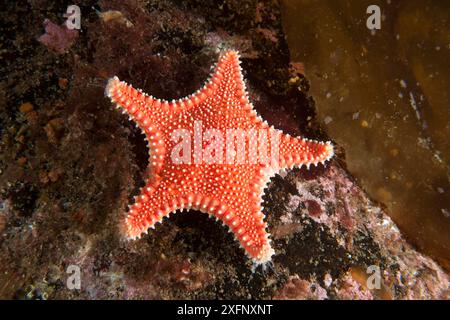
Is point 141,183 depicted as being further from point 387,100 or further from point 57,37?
point 387,100

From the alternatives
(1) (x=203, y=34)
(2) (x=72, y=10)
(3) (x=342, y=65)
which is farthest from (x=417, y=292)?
Result: (2) (x=72, y=10)

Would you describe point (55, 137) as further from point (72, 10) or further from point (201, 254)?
point (201, 254)

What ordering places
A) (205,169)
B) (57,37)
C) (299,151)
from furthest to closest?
(57,37)
(299,151)
(205,169)

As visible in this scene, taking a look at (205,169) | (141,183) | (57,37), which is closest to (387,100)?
(205,169)

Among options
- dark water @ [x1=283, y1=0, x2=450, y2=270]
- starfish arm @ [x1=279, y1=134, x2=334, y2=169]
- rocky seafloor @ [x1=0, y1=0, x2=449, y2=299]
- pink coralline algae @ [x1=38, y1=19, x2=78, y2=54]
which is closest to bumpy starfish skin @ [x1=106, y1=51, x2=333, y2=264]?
starfish arm @ [x1=279, y1=134, x2=334, y2=169]

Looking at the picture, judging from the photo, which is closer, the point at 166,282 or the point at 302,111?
the point at 166,282

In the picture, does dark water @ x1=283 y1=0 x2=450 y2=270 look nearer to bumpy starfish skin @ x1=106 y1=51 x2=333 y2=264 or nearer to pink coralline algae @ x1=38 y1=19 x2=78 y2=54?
bumpy starfish skin @ x1=106 y1=51 x2=333 y2=264

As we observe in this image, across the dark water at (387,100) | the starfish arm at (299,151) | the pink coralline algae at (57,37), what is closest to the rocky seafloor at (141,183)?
the pink coralline algae at (57,37)
